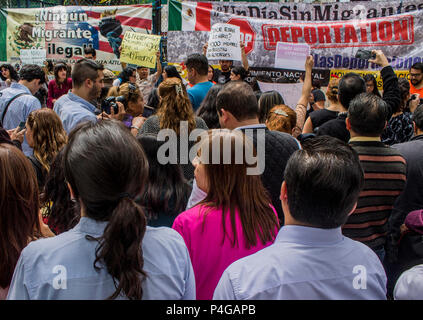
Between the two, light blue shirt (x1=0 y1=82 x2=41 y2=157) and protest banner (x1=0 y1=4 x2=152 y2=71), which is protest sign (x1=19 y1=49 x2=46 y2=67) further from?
light blue shirt (x1=0 y1=82 x2=41 y2=157)

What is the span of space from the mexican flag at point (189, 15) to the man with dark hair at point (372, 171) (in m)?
5.33

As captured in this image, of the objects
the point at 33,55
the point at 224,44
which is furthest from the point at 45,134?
the point at 33,55

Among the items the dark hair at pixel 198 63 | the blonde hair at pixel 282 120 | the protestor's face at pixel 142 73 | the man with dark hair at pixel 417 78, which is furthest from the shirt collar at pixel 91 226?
the protestor's face at pixel 142 73

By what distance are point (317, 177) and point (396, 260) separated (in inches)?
65.4

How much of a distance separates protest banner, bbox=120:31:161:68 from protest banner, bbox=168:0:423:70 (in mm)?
1061

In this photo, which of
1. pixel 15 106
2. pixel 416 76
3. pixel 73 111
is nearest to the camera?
pixel 73 111

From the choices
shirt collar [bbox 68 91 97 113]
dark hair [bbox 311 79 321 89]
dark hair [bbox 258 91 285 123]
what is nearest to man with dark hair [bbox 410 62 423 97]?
dark hair [bbox 311 79 321 89]

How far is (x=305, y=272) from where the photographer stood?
145cm

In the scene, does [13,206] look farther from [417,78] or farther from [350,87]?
[417,78]

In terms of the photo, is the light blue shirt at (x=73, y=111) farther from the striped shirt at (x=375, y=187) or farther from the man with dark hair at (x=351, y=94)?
the striped shirt at (x=375, y=187)

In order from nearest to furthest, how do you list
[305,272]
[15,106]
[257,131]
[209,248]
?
[305,272], [209,248], [257,131], [15,106]

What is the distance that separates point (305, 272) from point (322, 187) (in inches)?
12.4

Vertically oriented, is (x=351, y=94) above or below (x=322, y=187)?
above

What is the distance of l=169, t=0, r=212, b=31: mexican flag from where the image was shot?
7.64m
